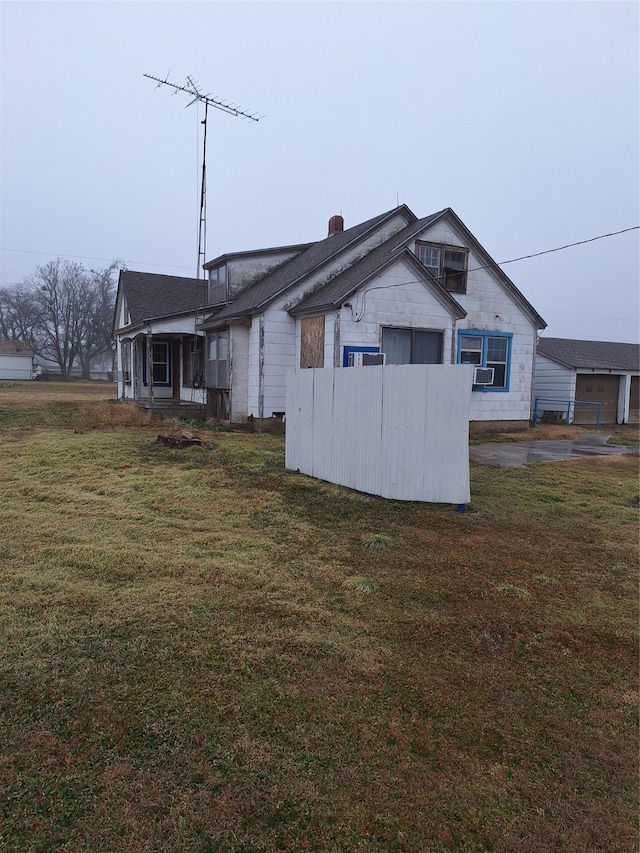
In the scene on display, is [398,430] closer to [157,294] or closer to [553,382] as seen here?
[157,294]

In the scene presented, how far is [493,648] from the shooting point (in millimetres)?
3631

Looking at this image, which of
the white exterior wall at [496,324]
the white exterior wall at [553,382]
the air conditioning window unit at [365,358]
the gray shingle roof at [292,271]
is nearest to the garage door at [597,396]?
the white exterior wall at [553,382]

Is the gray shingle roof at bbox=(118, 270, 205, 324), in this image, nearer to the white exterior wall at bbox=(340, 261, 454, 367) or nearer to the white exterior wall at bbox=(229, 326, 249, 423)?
the white exterior wall at bbox=(229, 326, 249, 423)

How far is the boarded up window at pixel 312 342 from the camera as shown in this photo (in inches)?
549

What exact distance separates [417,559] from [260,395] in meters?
9.77

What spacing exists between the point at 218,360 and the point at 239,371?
5.00 ft

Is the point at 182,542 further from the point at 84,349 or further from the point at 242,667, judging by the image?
the point at 84,349

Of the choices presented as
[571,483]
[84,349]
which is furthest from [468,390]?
[84,349]

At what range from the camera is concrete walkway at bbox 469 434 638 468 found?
37.2 ft

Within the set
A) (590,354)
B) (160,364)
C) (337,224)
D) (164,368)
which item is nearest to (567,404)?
(590,354)

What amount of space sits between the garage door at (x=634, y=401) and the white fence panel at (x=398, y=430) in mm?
21171

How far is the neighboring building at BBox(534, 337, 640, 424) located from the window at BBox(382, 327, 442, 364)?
9297 mm

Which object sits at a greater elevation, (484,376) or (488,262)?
(488,262)

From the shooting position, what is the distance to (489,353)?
16750 mm
